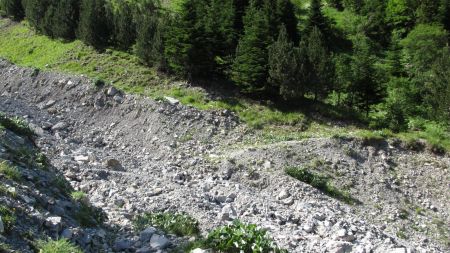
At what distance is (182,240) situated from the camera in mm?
12312

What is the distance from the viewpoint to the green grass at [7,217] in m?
8.76

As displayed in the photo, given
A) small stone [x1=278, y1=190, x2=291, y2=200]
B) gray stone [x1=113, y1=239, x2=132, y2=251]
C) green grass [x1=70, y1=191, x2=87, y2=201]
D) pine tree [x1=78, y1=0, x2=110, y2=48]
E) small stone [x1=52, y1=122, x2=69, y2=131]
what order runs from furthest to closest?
pine tree [x1=78, y1=0, x2=110, y2=48]
small stone [x1=52, y1=122, x2=69, y2=131]
small stone [x1=278, y1=190, x2=291, y2=200]
green grass [x1=70, y1=191, x2=87, y2=201]
gray stone [x1=113, y1=239, x2=132, y2=251]

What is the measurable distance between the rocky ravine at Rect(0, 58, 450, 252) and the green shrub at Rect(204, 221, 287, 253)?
44.6 inches

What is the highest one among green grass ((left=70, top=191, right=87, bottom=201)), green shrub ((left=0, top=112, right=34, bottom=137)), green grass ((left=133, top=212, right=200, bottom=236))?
green shrub ((left=0, top=112, right=34, bottom=137))

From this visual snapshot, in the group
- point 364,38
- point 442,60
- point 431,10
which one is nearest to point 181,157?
point 442,60

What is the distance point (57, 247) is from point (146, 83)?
73.2 feet

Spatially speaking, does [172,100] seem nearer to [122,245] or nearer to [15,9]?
[122,245]

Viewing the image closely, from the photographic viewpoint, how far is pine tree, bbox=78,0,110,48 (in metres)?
36.3

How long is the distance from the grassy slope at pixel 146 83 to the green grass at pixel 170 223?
1188cm

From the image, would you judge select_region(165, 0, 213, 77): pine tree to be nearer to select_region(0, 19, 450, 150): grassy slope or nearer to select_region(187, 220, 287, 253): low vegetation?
select_region(0, 19, 450, 150): grassy slope

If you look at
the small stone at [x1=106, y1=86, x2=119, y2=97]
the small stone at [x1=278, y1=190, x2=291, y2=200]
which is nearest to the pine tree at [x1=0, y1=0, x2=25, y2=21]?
the small stone at [x1=106, y1=86, x2=119, y2=97]

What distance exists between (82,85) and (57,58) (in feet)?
25.1

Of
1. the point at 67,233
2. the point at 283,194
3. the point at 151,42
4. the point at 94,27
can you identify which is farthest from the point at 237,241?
the point at 94,27

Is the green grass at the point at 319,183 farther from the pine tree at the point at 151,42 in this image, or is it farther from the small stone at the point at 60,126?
the pine tree at the point at 151,42
